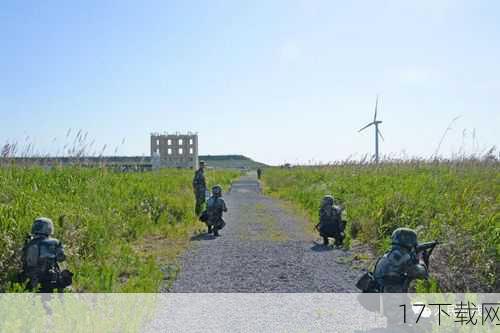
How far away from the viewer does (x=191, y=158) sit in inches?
2227

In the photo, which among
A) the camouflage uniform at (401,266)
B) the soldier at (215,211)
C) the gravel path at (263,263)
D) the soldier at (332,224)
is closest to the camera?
the camouflage uniform at (401,266)

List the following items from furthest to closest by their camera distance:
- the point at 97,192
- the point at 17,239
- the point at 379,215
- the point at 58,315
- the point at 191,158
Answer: the point at 191,158 → the point at 97,192 → the point at 379,215 → the point at 17,239 → the point at 58,315

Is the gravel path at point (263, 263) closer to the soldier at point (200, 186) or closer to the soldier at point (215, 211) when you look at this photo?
the soldier at point (215, 211)

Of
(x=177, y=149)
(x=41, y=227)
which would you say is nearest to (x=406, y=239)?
(x=41, y=227)

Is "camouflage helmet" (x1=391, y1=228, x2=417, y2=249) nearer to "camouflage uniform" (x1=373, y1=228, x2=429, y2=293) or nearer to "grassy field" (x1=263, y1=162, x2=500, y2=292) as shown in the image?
"camouflage uniform" (x1=373, y1=228, x2=429, y2=293)

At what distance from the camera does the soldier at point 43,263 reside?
16.3 feet

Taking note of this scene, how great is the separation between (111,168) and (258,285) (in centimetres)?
1021

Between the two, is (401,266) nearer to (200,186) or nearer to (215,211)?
(215,211)

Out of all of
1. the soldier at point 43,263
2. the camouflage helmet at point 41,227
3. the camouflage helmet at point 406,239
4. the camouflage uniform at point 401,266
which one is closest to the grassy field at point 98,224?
the soldier at point 43,263

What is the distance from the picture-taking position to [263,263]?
7727mm

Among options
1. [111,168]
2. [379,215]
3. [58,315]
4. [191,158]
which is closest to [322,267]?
[379,215]

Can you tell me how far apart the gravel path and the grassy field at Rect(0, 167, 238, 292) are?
0.49 meters

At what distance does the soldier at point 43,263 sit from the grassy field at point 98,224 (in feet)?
0.85

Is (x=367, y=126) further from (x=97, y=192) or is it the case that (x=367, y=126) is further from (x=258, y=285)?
(x=258, y=285)
